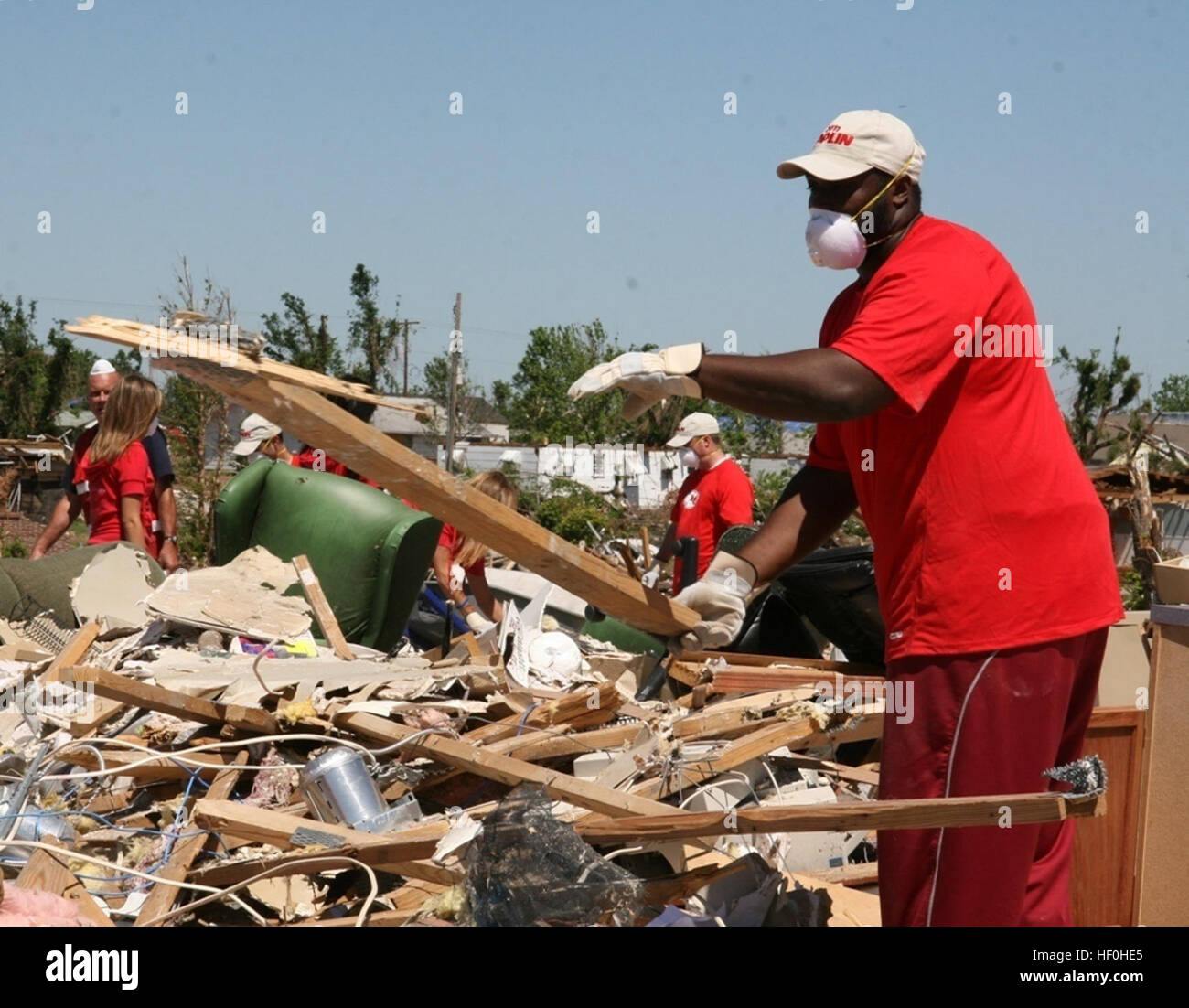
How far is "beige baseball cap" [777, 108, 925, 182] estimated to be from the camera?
273cm

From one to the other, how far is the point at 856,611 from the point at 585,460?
2362 centimetres

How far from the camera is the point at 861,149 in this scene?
2734 mm

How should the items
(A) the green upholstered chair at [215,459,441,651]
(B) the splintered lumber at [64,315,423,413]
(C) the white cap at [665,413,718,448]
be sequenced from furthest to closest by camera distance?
(C) the white cap at [665,413,718,448] < (A) the green upholstered chair at [215,459,441,651] < (B) the splintered lumber at [64,315,423,413]

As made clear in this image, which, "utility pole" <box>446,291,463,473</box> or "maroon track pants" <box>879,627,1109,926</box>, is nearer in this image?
"maroon track pants" <box>879,627,1109,926</box>

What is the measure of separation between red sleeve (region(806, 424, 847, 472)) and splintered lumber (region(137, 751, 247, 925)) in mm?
1911

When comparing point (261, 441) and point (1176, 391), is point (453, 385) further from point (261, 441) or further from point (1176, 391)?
point (1176, 391)

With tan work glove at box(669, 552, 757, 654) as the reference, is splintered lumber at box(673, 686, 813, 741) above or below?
below

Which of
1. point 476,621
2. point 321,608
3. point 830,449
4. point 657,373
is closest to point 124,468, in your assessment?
point 321,608

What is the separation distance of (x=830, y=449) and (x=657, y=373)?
2.43 ft

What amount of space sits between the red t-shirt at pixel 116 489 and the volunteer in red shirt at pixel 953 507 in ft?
16.1

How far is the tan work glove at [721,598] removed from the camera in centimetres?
316

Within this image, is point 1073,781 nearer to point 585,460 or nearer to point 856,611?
point 856,611

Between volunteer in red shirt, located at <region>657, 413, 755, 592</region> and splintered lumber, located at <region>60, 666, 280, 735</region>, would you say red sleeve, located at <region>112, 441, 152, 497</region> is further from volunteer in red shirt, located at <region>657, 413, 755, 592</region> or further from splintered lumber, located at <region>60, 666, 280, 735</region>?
volunteer in red shirt, located at <region>657, 413, 755, 592</region>

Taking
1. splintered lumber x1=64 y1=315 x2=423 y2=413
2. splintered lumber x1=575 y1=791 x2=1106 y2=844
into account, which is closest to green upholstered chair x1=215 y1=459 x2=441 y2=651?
splintered lumber x1=64 y1=315 x2=423 y2=413
